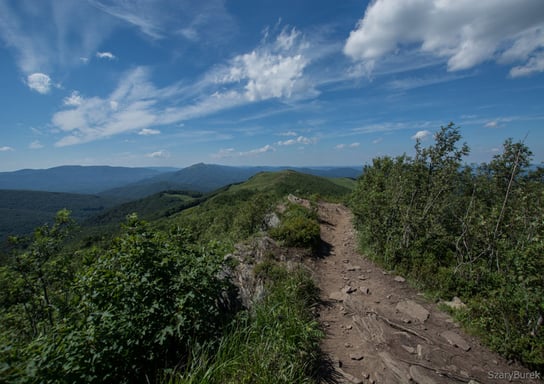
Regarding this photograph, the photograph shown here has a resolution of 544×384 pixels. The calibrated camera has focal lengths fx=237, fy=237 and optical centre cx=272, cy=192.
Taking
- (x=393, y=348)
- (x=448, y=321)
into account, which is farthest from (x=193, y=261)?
(x=448, y=321)

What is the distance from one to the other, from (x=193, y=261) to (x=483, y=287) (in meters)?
8.86

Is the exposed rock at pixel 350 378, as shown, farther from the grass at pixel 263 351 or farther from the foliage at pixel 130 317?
the foliage at pixel 130 317

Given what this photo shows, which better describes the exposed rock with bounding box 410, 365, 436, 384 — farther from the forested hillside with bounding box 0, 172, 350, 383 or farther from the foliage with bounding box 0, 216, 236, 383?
the foliage with bounding box 0, 216, 236, 383

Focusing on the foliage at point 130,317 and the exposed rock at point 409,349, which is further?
the exposed rock at point 409,349

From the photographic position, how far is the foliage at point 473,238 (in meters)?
5.61

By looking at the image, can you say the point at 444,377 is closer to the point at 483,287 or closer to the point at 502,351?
the point at 502,351

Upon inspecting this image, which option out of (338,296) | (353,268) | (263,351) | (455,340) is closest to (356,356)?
(263,351)

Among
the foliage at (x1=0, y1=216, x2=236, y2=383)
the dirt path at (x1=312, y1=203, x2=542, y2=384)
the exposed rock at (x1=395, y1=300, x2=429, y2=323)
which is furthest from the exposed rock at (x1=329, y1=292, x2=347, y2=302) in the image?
the foliage at (x1=0, y1=216, x2=236, y2=383)

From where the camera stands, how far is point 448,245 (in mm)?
10078

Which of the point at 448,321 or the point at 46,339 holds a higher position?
the point at 46,339

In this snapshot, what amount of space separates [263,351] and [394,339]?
3.65 m

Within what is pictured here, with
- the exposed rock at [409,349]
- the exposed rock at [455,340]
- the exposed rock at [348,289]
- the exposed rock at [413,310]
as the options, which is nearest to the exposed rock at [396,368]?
the exposed rock at [409,349]

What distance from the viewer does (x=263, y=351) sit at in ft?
14.7

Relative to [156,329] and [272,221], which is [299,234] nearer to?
[272,221]
